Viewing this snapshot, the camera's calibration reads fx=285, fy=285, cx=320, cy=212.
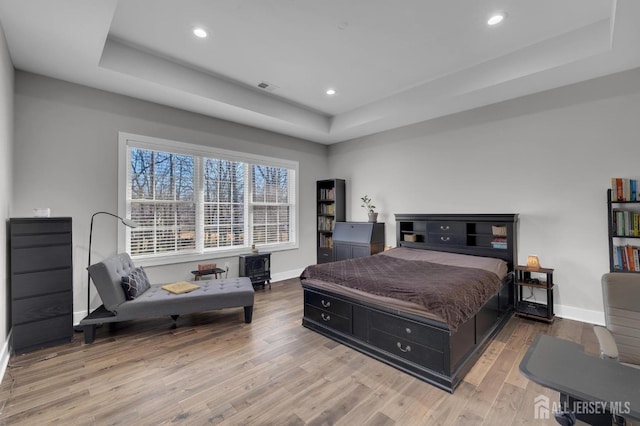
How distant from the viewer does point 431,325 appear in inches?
89.2

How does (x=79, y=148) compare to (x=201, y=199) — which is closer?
(x=79, y=148)

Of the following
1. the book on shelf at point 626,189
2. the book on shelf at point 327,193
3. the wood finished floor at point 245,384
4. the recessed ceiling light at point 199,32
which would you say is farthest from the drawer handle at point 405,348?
the book on shelf at point 327,193

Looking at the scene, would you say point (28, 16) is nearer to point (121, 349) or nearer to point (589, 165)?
point (121, 349)

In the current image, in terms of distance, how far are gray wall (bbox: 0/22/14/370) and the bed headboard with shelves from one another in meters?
4.78

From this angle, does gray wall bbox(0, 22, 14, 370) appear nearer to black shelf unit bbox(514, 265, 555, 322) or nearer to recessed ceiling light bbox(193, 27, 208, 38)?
recessed ceiling light bbox(193, 27, 208, 38)

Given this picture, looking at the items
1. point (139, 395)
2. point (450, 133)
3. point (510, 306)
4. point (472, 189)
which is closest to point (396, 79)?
point (450, 133)

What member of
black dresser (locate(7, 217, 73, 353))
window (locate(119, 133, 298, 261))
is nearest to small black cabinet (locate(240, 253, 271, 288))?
window (locate(119, 133, 298, 261))

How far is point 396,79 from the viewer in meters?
3.93

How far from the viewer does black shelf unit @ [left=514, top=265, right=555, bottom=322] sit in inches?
134

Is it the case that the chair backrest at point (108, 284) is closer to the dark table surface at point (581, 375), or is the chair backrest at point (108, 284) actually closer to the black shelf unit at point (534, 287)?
the dark table surface at point (581, 375)

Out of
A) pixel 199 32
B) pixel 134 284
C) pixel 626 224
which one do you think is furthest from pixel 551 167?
pixel 134 284

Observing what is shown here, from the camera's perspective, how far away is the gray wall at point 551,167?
3.24 m

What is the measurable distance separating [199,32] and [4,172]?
85.7 inches

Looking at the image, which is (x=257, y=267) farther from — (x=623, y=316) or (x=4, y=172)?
(x=623, y=316)
